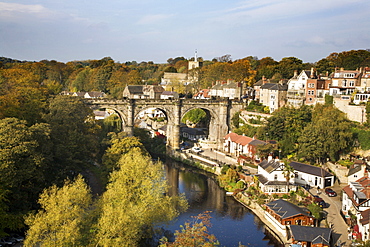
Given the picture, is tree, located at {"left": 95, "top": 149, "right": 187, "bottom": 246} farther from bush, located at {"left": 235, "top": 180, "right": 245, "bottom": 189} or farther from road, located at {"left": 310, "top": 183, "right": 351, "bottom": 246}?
road, located at {"left": 310, "top": 183, "right": 351, "bottom": 246}

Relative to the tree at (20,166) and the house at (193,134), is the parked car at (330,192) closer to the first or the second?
the tree at (20,166)

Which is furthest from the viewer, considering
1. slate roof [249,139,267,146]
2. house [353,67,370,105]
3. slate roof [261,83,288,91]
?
slate roof [261,83,288,91]

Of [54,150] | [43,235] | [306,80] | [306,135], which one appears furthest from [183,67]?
[43,235]

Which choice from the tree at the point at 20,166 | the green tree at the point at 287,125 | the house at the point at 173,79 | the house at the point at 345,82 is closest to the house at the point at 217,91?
the house at the point at 173,79

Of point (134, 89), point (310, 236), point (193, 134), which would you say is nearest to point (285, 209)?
point (310, 236)

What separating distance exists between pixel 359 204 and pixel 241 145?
2082 centimetres

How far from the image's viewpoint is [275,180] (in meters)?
32.6

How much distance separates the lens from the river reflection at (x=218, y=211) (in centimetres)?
2594

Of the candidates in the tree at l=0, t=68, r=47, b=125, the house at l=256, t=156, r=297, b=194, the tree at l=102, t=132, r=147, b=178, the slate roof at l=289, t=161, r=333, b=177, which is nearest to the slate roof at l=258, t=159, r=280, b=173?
the house at l=256, t=156, r=297, b=194

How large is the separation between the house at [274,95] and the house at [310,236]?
29000mm

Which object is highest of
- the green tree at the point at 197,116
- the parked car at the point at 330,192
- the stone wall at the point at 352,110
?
the stone wall at the point at 352,110

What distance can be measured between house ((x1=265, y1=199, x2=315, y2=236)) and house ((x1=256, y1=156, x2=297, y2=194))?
144 inches

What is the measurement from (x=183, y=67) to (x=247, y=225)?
289 ft

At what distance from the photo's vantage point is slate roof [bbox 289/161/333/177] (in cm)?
3395
